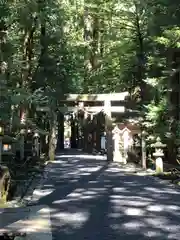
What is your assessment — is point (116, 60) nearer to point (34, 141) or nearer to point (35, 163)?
point (34, 141)

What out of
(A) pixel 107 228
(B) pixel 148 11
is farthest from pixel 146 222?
(B) pixel 148 11

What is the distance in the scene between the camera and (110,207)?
8570 millimetres

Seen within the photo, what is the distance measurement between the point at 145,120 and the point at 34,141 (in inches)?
263

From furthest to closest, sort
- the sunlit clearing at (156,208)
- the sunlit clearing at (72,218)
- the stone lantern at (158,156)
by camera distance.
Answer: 1. the stone lantern at (158,156)
2. the sunlit clearing at (156,208)
3. the sunlit clearing at (72,218)

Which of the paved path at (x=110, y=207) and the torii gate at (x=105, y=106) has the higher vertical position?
the torii gate at (x=105, y=106)

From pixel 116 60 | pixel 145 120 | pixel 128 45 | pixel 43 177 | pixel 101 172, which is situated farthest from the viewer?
pixel 116 60

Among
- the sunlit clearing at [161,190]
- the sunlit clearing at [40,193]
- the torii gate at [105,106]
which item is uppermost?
the torii gate at [105,106]

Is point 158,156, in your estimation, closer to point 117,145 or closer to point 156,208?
point 117,145

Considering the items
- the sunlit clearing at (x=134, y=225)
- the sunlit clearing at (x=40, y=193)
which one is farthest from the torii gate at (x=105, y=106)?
the sunlit clearing at (x=134, y=225)

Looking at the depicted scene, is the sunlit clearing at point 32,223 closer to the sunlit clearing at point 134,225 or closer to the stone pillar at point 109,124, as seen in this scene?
the sunlit clearing at point 134,225

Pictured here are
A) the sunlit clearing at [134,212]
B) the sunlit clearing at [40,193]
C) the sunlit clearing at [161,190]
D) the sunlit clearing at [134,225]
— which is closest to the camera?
the sunlit clearing at [134,225]

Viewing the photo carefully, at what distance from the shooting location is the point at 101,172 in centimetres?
1611

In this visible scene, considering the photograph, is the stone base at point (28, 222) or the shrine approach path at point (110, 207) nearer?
the stone base at point (28, 222)

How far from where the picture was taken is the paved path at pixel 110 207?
6.43 m
